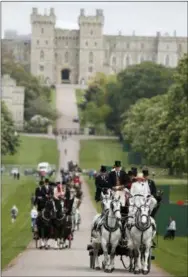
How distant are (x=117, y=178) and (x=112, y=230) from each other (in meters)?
1.87

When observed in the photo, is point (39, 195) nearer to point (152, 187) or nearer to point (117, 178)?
point (152, 187)

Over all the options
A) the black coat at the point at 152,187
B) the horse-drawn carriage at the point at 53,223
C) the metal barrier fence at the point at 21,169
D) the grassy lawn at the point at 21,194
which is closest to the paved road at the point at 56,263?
the horse-drawn carriage at the point at 53,223

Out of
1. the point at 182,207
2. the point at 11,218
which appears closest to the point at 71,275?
the point at 182,207

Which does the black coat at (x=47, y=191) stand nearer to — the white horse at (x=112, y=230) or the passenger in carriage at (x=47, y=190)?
the passenger in carriage at (x=47, y=190)

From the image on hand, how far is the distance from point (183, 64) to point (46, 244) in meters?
61.1

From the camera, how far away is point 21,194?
9850 centimetres

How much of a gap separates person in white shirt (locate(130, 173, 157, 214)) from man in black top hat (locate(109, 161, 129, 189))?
23 cm

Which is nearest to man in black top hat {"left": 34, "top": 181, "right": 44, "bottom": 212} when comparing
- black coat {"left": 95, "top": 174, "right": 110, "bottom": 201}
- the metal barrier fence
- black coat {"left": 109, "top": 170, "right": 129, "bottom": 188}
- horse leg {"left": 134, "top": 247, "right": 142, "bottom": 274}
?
black coat {"left": 95, "top": 174, "right": 110, "bottom": 201}

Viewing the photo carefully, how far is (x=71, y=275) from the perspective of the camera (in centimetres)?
3812

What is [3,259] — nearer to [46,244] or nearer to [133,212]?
[46,244]

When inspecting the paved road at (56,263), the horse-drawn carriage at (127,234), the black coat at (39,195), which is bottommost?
the paved road at (56,263)

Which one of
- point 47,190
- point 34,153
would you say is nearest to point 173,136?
point 34,153

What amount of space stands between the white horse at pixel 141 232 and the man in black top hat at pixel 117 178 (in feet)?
1.87

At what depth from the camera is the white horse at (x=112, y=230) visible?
88.4 ft
